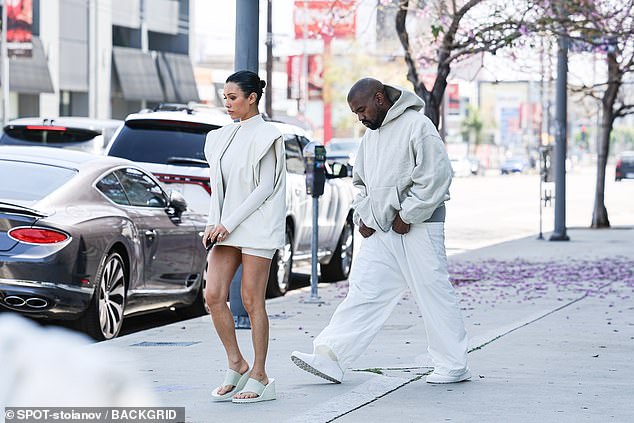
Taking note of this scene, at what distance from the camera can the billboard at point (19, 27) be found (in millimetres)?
47281

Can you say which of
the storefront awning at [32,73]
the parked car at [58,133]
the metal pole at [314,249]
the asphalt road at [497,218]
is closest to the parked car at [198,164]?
the metal pole at [314,249]

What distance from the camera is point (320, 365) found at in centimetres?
794

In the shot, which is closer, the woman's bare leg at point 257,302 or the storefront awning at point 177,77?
the woman's bare leg at point 257,302

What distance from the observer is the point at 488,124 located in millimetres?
135125

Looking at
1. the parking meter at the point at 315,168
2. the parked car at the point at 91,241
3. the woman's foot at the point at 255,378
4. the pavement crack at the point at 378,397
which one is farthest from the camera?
the parking meter at the point at 315,168

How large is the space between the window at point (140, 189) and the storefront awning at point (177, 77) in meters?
50.5

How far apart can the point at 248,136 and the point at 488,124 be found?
12883 centimetres

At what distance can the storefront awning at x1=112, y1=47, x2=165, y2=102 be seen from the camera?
191 ft

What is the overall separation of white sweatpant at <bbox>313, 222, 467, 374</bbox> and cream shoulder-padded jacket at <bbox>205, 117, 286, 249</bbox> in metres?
0.77

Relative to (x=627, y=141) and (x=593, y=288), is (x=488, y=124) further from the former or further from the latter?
(x=593, y=288)

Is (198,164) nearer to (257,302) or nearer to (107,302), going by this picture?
(107,302)

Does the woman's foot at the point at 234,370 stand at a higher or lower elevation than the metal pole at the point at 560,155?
lower

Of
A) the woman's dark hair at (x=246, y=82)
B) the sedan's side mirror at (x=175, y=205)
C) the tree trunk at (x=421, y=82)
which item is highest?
the tree trunk at (x=421, y=82)

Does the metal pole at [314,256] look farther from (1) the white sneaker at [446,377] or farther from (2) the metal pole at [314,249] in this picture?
(1) the white sneaker at [446,377]
